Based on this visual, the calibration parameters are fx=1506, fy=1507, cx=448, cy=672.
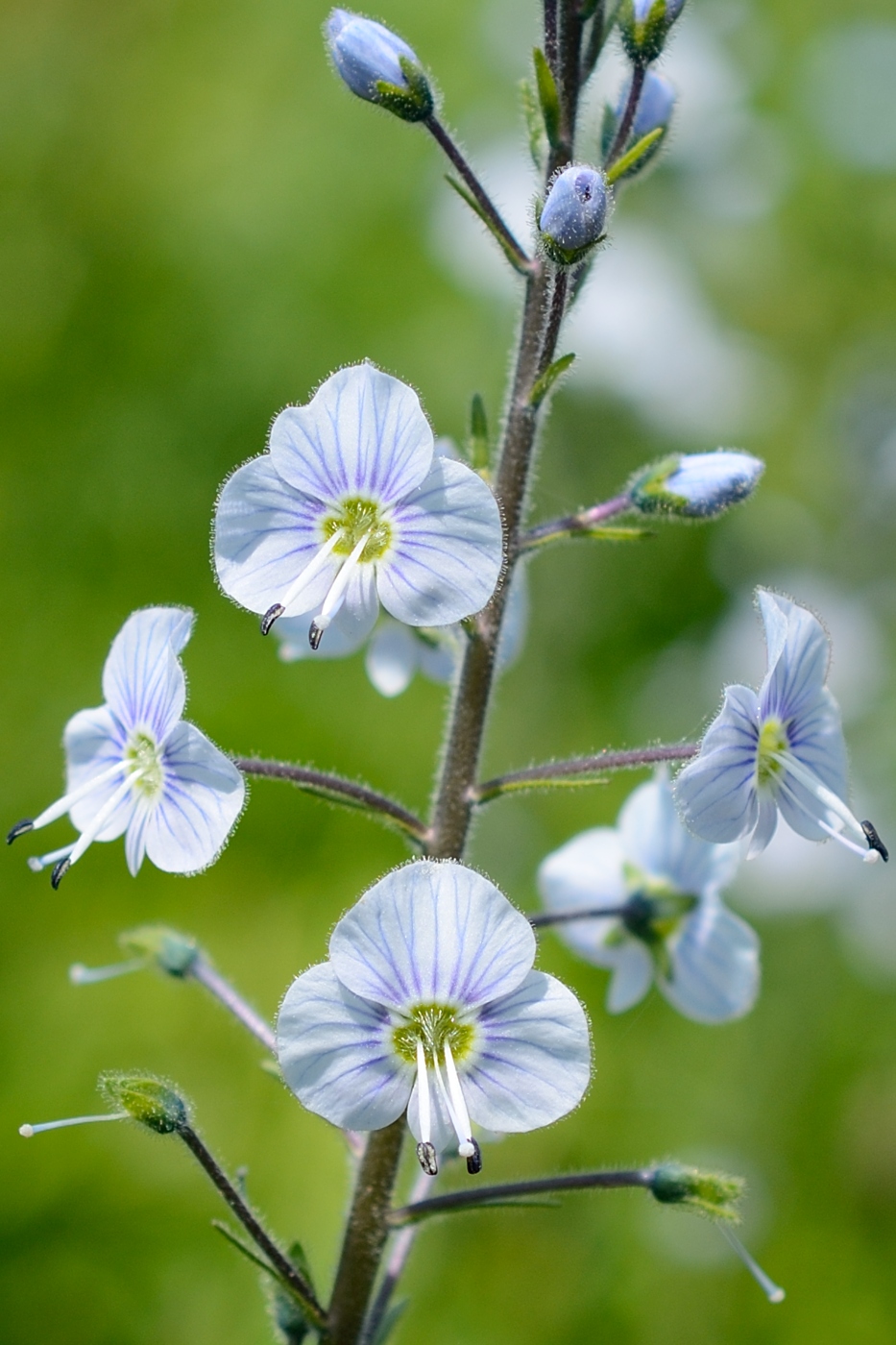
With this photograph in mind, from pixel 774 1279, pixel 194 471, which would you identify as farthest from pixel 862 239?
pixel 774 1279

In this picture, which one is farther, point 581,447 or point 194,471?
point 194,471

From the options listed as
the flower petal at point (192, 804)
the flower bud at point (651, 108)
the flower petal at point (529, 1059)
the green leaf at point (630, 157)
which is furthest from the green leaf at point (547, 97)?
the flower petal at point (529, 1059)

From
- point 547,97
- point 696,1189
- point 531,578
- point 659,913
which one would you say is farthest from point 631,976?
point 531,578

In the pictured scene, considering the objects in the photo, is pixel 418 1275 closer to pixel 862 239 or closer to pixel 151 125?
pixel 862 239

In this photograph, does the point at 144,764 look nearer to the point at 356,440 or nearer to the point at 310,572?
the point at 310,572

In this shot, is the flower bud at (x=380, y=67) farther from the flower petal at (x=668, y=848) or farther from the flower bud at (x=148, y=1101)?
the flower bud at (x=148, y=1101)

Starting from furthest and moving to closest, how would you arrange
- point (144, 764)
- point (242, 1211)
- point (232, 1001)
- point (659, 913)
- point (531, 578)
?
point (531, 578) < point (659, 913) < point (232, 1001) < point (144, 764) < point (242, 1211)
